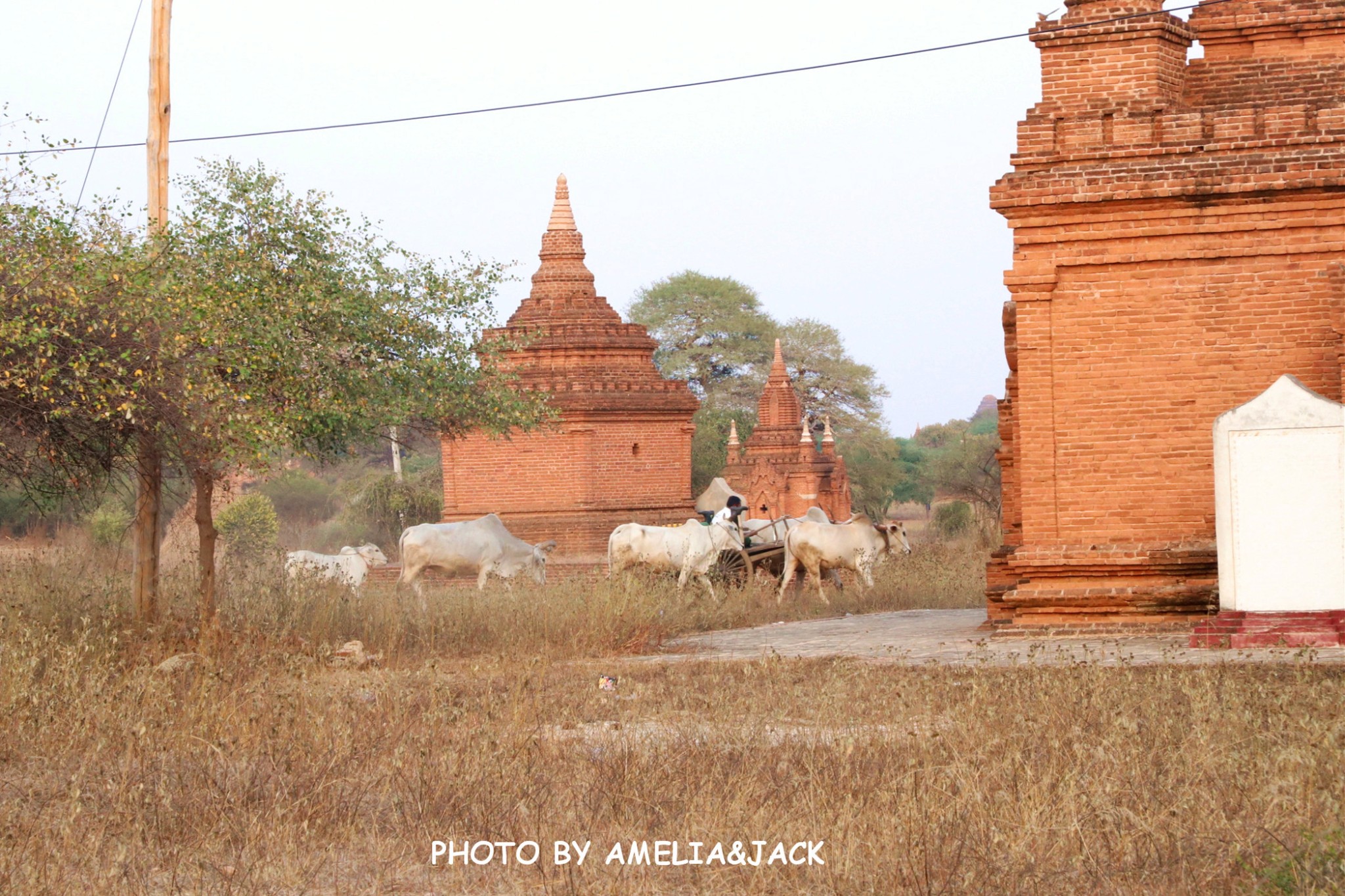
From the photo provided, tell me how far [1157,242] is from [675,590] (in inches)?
255

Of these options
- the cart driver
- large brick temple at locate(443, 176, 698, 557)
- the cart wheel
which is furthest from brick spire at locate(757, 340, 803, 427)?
the cart wheel

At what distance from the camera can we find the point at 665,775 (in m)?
6.85

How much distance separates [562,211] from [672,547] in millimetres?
11818

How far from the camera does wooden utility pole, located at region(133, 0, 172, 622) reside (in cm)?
1213

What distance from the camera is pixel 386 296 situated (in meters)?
15.4

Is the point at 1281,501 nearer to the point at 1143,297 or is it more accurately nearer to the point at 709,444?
the point at 1143,297

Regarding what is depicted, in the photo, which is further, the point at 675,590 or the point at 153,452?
the point at 675,590

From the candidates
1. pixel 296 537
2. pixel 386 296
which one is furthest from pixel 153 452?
pixel 296 537

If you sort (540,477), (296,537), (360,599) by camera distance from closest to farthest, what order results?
(360,599), (540,477), (296,537)

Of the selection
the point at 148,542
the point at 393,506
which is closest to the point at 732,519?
the point at 148,542

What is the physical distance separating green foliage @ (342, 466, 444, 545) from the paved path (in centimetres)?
2795

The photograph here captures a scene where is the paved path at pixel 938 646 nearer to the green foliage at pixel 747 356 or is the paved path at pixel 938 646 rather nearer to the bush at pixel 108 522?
the bush at pixel 108 522

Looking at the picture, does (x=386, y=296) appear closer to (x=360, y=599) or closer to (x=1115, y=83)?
(x=360, y=599)

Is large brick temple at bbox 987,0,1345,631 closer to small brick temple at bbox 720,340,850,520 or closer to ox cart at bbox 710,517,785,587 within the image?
ox cart at bbox 710,517,785,587
